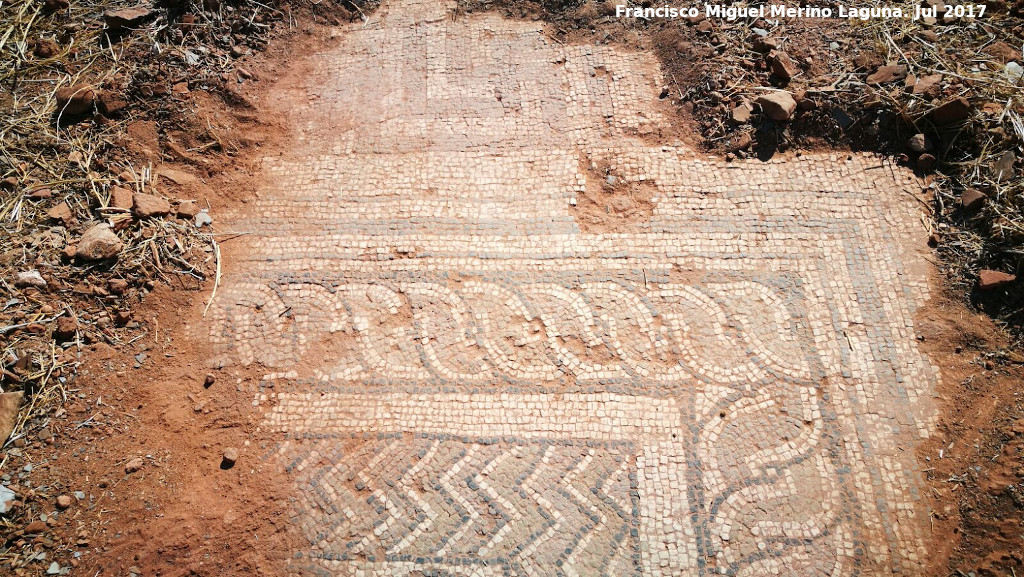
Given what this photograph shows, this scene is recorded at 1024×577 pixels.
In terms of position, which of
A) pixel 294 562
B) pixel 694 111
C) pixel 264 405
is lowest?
pixel 294 562

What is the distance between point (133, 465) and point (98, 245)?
2.00m

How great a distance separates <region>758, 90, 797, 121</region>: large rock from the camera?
588 centimetres

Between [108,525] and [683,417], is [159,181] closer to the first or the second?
[108,525]

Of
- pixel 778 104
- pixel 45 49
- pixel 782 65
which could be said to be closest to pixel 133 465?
pixel 45 49

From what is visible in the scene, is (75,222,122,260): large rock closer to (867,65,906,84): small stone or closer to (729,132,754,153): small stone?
(729,132,754,153): small stone

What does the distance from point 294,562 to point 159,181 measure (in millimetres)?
3960

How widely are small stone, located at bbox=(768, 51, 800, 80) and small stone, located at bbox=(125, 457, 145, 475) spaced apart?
23.4ft

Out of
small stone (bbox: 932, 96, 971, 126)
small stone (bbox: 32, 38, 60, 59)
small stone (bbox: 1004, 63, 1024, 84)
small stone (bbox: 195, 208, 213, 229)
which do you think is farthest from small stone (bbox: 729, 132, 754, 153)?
small stone (bbox: 32, 38, 60, 59)

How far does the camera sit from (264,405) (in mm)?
4902

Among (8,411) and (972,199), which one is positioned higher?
(972,199)

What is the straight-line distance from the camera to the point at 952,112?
5699 millimetres

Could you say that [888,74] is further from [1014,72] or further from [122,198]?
[122,198]

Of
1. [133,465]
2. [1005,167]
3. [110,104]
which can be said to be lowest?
[133,465]

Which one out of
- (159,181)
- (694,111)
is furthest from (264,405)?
(694,111)
